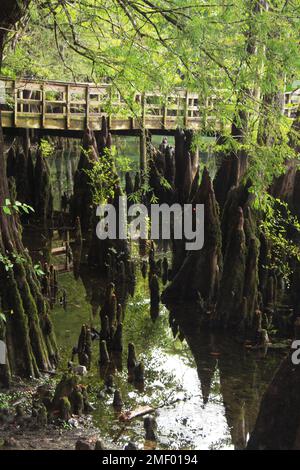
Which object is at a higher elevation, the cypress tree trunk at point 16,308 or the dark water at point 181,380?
the cypress tree trunk at point 16,308

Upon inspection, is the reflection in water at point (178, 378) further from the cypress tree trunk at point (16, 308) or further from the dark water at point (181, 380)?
the cypress tree trunk at point (16, 308)

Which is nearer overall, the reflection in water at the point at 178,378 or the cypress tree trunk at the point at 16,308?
the reflection in water at the point at 178,378

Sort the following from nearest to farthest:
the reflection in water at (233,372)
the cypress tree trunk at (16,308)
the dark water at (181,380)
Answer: the dark water at (181,380) → the reflection in water at (233,372) → the cypress tree trunk at (16,308)

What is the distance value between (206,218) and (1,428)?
516 centimetres

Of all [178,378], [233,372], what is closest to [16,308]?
[178,378]

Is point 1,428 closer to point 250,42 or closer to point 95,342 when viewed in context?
point 95,342

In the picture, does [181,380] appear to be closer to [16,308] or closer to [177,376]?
[177,376]

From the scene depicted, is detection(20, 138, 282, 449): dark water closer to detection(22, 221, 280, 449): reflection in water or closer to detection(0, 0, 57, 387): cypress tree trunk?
detection(22, 221, 280, 449): reflection in water

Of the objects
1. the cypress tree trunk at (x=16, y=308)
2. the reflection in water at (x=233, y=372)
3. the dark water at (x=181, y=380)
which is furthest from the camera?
the cypress tree trunk at (x=16, y=308)

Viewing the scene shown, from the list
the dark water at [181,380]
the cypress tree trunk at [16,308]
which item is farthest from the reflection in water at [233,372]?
the cypress tree trunk at [16,308]

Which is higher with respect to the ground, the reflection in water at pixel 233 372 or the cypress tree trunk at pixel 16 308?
the cypress tree trunk at pixel 16 308

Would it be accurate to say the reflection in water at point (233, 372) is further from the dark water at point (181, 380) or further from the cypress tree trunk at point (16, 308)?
the cypress tree trunk at point (16, 308)

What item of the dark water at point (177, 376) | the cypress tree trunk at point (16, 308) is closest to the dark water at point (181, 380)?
the dark water at point (177, 376)

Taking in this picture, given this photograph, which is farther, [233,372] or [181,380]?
[233,372]
